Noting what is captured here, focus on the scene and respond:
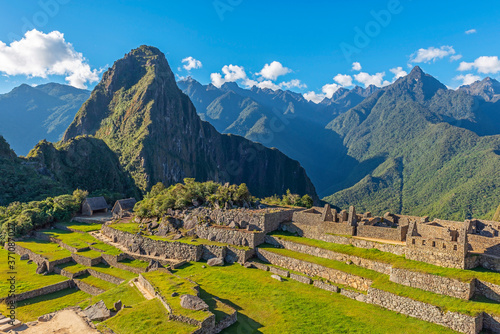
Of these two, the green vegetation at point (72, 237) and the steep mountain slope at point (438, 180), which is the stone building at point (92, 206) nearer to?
the green vegetation at point (72, 237)

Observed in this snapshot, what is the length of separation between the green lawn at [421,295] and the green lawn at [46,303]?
54.4 feet

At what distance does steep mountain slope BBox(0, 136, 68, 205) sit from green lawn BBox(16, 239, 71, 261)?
27724 mm

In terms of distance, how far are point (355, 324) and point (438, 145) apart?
524 ft

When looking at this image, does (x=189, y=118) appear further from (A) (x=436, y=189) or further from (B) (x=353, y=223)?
(B) (x=353, y=223)

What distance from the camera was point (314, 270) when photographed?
1997cm

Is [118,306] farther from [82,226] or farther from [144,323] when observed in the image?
[82,226]

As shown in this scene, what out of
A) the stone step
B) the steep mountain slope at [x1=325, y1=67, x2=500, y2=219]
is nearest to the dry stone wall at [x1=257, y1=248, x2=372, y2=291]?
the stone step

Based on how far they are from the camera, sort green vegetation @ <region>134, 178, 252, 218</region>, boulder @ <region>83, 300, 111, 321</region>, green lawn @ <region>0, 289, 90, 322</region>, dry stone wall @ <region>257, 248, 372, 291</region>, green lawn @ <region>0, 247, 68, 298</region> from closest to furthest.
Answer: boulder @ <region>83, 300, 111, 321</region>, dry stone wall @ <region>257, 248, 372, 291</region>, green lawn @ <region>0, 289, 90, 322</region>, green lawn @ <region>0, 247, 68, 298</region>, green vegetation @ <region>134, 178, 252, 218</region>

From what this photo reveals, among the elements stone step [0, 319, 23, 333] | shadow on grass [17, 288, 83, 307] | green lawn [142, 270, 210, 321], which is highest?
green lawn [142, 270, 210, 321]

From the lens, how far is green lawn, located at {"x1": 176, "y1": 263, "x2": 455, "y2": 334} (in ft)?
47.2

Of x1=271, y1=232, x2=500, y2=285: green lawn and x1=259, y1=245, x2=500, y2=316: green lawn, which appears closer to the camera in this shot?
x1=259, y1=245, x2=500, y2=316: green lawn

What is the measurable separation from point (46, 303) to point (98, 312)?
27.7ft

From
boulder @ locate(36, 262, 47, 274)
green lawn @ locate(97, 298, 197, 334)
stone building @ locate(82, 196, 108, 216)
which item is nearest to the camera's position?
green lawn @ locate(97, 298, 197, 334)

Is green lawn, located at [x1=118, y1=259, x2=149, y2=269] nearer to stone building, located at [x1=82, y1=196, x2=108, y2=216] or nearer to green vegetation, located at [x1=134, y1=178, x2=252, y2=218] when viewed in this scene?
green vegetation, located at [x1=134, y1=178, x2=252, y2=218]
